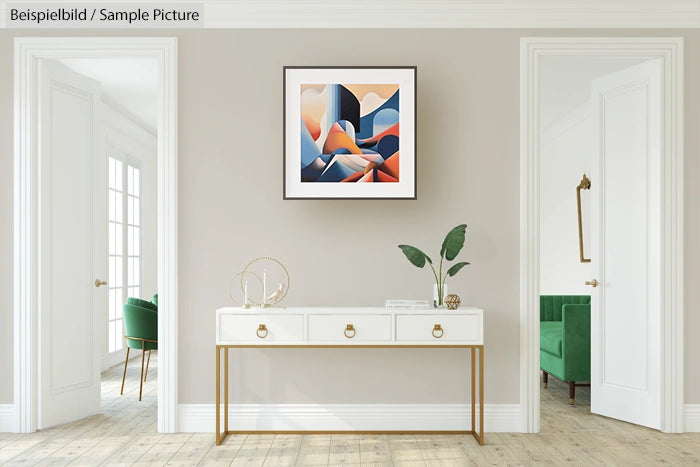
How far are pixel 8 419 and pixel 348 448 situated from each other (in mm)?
2028

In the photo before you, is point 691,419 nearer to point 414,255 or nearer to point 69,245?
point 414,255

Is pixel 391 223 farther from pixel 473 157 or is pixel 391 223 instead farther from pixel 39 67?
pixel 39 67

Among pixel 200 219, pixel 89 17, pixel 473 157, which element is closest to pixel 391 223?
pixel 473 157

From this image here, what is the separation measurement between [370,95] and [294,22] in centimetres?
66

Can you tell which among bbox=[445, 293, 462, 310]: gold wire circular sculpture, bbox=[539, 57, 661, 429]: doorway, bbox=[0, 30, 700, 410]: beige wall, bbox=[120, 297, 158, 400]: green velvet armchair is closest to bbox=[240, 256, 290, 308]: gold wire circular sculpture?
bbox=[0, 30, 700, 410]: beige wall

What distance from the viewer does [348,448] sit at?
3.51m

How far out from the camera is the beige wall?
385cm

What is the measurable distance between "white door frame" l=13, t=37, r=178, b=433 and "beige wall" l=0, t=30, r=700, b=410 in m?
0.07

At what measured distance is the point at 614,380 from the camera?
4.16m

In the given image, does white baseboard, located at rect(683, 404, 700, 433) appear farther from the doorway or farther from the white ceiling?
the white ceiling

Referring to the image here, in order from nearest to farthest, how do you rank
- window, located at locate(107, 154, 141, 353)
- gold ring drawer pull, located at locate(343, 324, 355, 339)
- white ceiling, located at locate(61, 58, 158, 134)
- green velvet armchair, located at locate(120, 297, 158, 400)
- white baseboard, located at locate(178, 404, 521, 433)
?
gold ring drawer pull, located at locate(343, 324, 355, 339) → white baseboard, located at locate(178, 404, 521, 433) → green velvet armchair, located at locate(120, 297, 158, 400) → white ceiling, located at locate(61, 58, 158, 134) → window, located at locate(107, 154, 141, 353)

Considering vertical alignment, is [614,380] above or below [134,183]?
below

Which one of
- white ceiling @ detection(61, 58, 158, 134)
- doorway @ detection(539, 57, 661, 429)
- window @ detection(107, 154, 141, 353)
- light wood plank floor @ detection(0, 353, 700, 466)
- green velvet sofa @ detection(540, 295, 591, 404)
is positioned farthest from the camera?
window @ detection(107, 154, 141, 353)

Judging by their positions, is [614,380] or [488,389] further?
[614,380]
